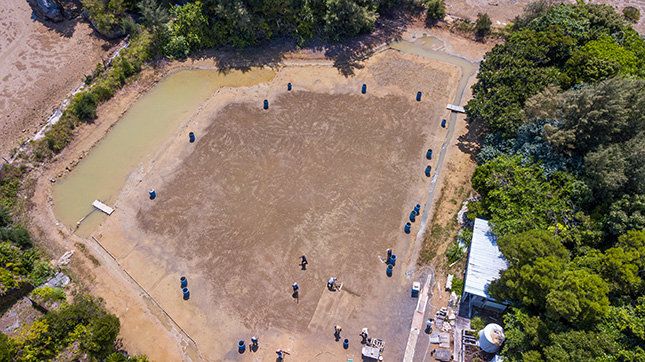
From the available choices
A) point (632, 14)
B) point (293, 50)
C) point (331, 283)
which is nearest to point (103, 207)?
point (331, 283)

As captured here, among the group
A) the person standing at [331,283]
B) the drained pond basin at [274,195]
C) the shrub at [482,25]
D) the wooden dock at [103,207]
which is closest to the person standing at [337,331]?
the drained pond basin at [274,195]

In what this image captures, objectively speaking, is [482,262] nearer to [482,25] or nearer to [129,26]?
[482,25]

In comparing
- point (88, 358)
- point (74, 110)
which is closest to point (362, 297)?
point (88, 358)

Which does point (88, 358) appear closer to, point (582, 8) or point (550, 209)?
point (550, 209)

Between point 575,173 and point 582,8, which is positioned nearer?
point 575,173

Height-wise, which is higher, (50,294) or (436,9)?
(436,9)

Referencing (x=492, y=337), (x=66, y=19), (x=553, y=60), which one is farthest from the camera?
(x=66, y=19)

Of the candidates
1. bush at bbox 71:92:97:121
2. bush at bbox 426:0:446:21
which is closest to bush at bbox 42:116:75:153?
bush at bbox 71:92:97:121
